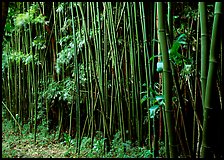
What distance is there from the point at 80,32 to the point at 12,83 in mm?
3018

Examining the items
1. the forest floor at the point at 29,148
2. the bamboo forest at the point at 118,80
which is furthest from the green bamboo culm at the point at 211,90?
the forest floor at the point at 29,148

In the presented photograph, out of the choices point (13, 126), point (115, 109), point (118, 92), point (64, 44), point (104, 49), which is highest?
point (64, 44)

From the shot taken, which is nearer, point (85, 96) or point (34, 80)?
point (85, 96)

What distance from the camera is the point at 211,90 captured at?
43.3 inches

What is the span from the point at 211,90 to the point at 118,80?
2650mm

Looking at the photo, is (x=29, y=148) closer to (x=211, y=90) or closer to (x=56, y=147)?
(x=56, y=147)

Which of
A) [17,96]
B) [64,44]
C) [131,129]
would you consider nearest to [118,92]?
[131,129]

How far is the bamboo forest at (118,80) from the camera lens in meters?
1.77

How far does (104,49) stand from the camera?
388 centimetres

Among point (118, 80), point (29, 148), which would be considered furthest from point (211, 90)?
point (29, 148)

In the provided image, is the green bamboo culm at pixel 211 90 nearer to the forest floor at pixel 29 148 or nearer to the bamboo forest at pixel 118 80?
the bamboo forest at pixel 118 80

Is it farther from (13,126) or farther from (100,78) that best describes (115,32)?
(13,126)

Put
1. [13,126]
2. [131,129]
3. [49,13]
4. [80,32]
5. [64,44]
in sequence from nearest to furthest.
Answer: [131,129] → [80,32] → [64,44] → [49,13] → [13,126]

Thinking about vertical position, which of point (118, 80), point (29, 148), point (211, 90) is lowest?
point (29, 148)
